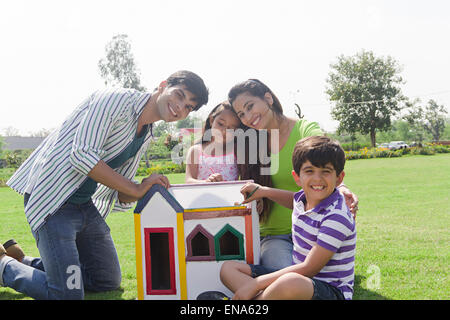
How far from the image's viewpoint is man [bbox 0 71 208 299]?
2951 mm

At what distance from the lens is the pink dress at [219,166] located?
4.27m

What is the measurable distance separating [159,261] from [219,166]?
158 centimetres

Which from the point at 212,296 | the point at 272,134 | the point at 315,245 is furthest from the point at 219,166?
the point at 315,245

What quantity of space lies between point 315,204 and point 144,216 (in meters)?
1.14

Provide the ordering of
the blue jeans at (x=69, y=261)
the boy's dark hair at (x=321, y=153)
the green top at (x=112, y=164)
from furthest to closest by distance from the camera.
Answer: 1. the green top at (x=112, y=164)
2. the blue jeans at (x=69, y=261)
3. the boy's dark hair at (x=321, y=153)

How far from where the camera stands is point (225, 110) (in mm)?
4156

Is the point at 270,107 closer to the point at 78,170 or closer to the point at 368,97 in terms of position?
the point at 78,170

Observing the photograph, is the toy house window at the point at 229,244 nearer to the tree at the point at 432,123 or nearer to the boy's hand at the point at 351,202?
the boy's hand at the point at 351,202

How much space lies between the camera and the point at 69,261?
10.0 ft

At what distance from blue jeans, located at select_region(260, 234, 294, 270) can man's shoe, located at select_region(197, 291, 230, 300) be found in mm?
477

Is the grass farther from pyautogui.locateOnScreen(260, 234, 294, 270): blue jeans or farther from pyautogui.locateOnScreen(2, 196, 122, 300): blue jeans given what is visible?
pyautogui.locateOnScreen(260, 234, 294, 270): blue jeans

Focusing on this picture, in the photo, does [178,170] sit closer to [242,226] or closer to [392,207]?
[392,207]

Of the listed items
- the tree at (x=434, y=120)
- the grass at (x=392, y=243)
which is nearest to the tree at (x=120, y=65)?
the grass at (x=392, y=243)
